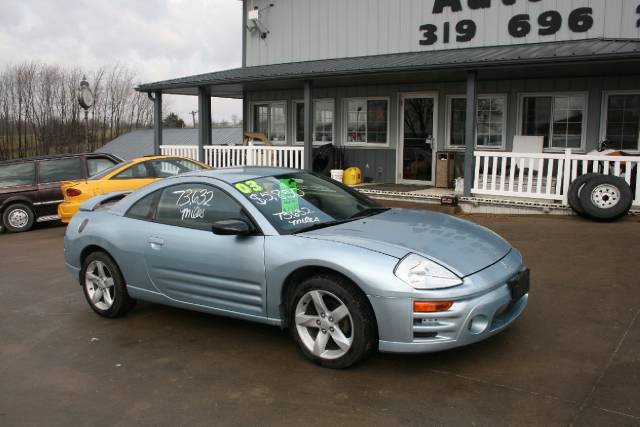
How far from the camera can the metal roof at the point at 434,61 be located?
10234 millimetres

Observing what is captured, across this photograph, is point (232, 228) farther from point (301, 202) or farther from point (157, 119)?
point (157, 119)

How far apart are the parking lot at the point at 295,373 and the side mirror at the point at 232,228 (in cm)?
95

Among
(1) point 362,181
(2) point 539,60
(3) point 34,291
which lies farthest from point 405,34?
(3) point 34,291

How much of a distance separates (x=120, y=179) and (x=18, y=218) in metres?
3.01

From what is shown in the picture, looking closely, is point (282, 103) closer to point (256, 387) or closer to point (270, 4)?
point (270, 4)

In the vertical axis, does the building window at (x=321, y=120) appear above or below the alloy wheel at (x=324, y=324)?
above

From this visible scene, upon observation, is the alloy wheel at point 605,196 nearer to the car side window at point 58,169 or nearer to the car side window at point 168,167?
the car side window at point 168,167

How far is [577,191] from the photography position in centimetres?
985

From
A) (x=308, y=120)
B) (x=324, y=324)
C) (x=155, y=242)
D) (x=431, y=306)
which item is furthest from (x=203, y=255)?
(x=308, y=120)

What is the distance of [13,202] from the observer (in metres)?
12.3

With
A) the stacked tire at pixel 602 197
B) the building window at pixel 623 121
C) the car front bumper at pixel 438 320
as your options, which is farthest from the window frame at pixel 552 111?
the car front bumper at pixel 438 320

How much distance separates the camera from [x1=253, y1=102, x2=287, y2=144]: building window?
16969mm

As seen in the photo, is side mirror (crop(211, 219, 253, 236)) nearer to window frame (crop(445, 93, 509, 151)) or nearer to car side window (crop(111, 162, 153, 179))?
car side window (crop(111, 162, 153, 179))

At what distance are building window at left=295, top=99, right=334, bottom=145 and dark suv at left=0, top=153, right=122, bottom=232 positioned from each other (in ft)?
18.6
